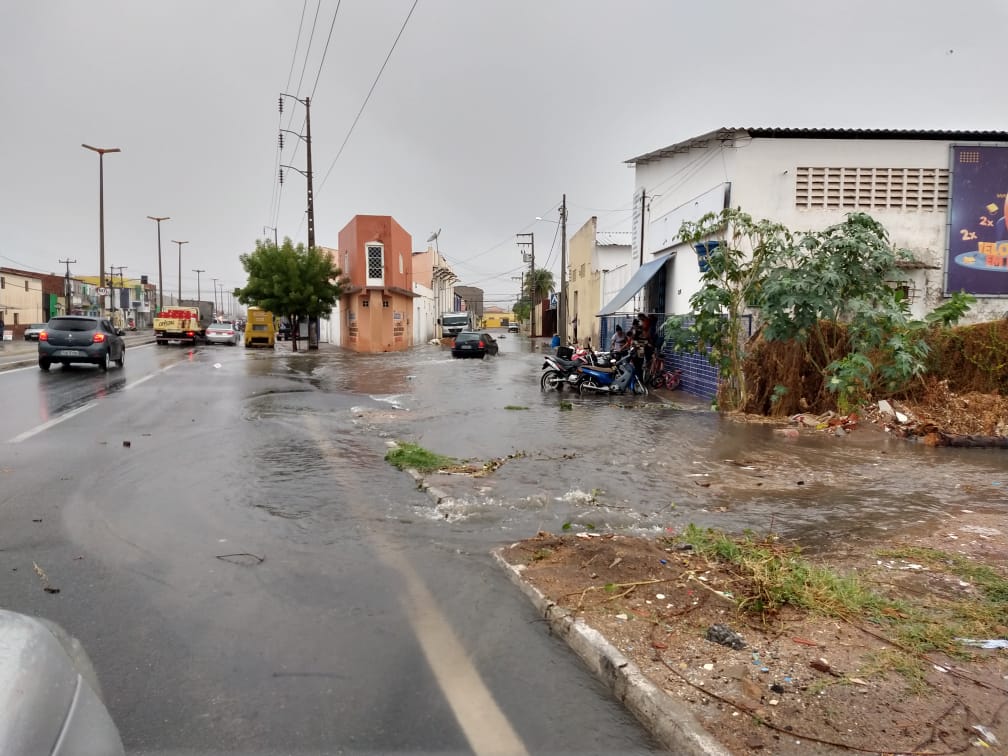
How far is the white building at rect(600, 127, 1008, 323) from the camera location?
1698cm

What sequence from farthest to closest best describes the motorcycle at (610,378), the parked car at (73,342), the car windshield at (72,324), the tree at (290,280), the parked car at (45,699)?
Result: the tree at (290,280), the car windshield at (72,324), the parked car at (73,342), the motorcycle at (610,378), the parked car at (45,699)

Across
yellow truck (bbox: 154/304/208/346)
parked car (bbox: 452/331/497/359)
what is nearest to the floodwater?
parked car (bbox: 452/331/497/359)

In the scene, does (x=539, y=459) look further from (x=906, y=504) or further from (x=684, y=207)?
(x=684, y=207)

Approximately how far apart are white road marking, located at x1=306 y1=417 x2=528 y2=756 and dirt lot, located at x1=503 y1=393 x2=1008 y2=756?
0.77 meters

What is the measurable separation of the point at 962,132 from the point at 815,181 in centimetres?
365

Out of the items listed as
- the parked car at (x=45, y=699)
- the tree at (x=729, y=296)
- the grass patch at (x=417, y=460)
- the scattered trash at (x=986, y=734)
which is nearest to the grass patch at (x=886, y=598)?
the scattered trash at (x=986, y=734)

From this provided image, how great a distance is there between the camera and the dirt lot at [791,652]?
10.1 feet

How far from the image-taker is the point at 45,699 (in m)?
1.86

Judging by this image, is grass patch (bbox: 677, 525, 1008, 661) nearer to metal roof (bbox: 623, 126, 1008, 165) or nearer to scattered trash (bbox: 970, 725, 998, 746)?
scattered trash (bbox: 970, 725, 998, 746)

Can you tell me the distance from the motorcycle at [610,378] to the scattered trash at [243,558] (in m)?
13.3

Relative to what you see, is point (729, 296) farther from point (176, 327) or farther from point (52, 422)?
point (176, 327)

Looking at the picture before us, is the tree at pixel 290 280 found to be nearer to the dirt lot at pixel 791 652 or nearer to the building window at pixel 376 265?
the building window at pixel 376 265

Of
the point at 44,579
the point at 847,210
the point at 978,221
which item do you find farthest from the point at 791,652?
the point at 978,221

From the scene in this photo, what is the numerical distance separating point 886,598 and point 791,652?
1145 millimetres
